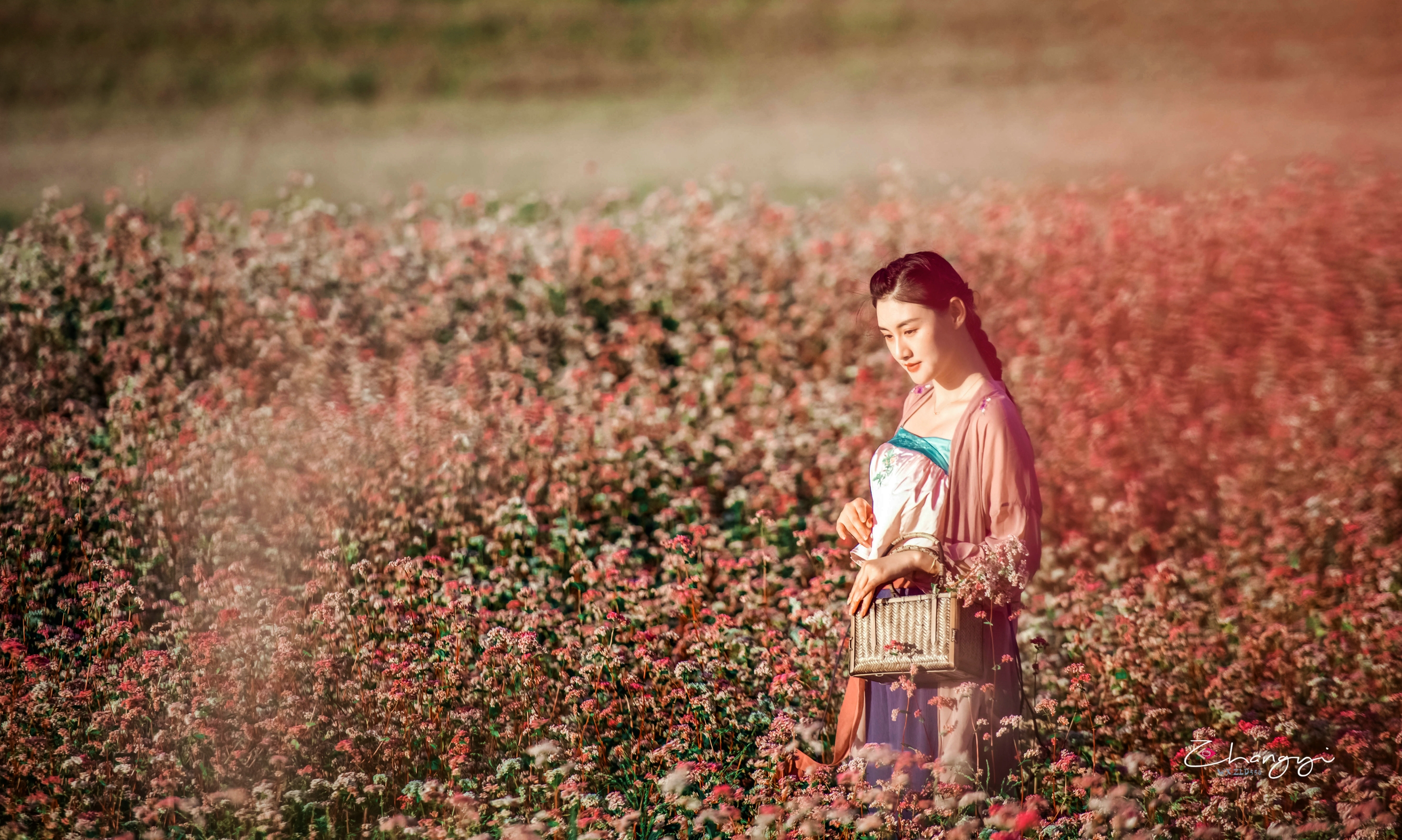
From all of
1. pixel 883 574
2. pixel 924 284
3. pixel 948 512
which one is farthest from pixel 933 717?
pixel 924 284

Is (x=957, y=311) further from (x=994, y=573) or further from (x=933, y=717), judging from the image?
(x=933, y=717)

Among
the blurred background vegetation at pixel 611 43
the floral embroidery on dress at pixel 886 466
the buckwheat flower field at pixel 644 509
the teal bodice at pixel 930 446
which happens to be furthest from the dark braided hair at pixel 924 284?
the blurred background vegetation at pixel 611 43

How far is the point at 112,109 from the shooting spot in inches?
430

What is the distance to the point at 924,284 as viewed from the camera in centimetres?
314

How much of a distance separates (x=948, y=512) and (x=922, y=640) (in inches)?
14.1

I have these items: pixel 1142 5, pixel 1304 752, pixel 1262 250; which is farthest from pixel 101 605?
pixel 1142 5

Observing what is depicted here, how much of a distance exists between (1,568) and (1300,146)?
32.1 feet

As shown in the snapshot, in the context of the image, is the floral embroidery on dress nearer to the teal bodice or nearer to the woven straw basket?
the teal bodice

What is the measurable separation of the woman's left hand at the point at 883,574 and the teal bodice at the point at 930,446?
0.27 metres

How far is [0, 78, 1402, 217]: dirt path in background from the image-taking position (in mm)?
9633

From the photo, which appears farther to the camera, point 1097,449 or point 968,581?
point 1097,449

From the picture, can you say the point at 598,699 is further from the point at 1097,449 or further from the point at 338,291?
the point at 338,291

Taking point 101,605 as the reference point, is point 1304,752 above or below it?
below
